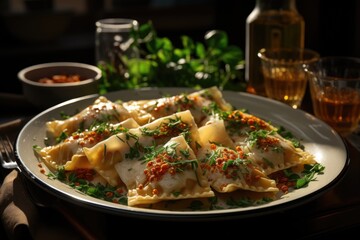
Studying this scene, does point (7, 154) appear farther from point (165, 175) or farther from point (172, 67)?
point (172, 67)

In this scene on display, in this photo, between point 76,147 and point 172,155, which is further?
point 76,147

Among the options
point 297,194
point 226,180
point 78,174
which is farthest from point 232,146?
point 78,174

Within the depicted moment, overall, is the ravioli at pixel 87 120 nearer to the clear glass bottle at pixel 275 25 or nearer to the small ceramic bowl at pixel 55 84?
the small ceramic bowl at pixel 55 84

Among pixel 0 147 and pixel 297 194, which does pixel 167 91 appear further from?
pixel 297 194

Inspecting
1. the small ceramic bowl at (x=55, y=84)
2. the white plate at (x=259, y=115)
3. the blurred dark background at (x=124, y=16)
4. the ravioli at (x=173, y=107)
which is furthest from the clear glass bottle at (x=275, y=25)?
the blurred dark background at (x=124, y=16)

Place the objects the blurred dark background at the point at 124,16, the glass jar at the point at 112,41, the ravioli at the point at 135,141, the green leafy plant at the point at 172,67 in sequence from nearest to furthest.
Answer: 1. the ravioli at the point at 135,141
2. the green leafy plant at the point at 172,67
3. the glass jar at the point at 112,41
4. the blurred dark background at the point at 124,16

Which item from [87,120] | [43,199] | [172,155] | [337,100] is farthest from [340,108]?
[43,199]
